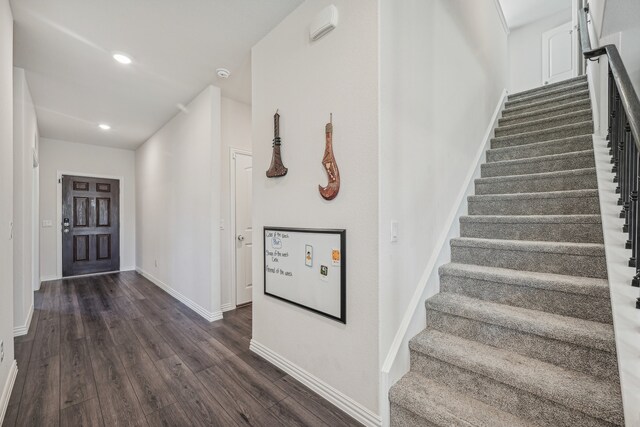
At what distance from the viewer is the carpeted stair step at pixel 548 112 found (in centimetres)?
307

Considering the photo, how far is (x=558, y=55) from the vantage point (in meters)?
5.09

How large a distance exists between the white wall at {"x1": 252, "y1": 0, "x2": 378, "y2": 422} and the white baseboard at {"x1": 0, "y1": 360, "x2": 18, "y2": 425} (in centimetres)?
157

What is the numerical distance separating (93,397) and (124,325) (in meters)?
1.37

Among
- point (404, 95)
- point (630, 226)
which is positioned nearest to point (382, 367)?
point (630, 226)

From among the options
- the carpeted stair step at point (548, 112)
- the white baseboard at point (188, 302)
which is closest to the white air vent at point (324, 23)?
the carpeted stair step at point (548, 112)

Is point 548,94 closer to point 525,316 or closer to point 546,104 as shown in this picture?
point 546,104

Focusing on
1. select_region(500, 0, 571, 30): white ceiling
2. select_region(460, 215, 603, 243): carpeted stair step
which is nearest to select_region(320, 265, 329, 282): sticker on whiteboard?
select_region(460, 215, 603, 243): carpeted stair step

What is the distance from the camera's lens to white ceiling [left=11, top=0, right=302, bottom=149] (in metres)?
2.14

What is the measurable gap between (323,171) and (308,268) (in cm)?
68

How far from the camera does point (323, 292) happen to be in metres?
1.89

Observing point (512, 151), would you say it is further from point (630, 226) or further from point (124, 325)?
point (124, 325)

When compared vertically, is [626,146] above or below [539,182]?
above

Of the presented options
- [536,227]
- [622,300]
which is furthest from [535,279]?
[536,227]

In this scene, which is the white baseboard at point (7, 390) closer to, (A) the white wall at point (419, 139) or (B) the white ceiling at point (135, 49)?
(A) the white wall at point (419, 139)
